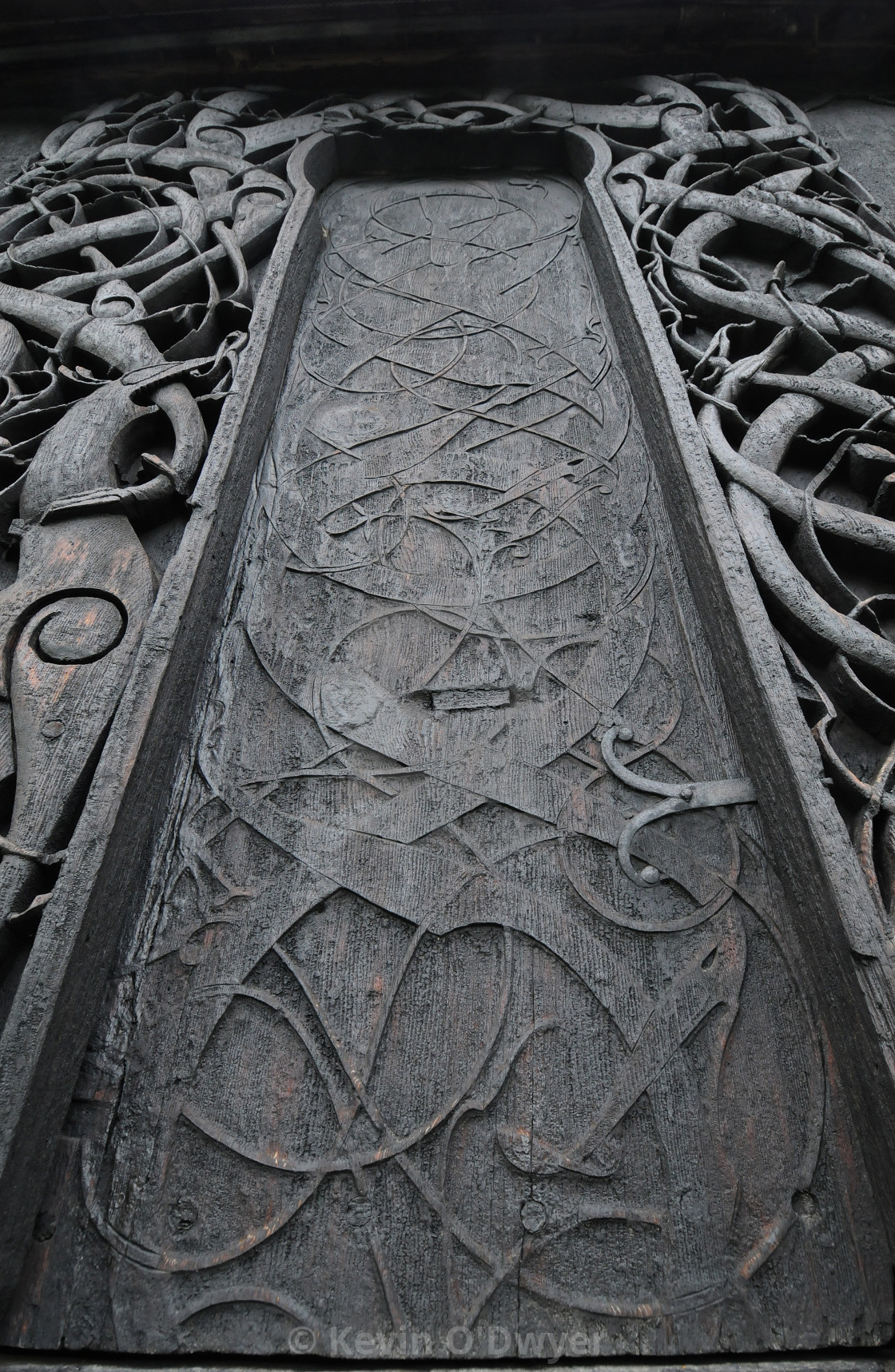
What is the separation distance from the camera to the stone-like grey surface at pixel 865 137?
2.95 metres

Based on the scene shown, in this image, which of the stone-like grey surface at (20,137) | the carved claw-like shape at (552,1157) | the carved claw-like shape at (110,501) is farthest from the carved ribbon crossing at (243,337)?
the carved claw-like shape at (552,1157)

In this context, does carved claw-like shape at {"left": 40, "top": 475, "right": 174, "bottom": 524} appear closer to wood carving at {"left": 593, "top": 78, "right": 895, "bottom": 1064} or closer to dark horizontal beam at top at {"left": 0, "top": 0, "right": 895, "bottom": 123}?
wood carving at {"left": 593, "top": 78, "right": 895, "bottom": 1064}

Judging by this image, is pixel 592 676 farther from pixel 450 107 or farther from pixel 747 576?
pixel 450 107

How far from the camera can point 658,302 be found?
2283 mm

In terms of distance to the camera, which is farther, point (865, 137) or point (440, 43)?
point (440, 43)

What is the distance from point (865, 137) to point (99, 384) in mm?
2789

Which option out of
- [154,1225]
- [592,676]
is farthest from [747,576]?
[154,1225]

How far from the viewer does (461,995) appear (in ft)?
4.42

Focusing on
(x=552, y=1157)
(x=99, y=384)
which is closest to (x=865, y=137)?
(x=99, y=384)

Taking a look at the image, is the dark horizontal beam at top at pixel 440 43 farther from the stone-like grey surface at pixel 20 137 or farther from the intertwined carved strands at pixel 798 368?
the intertwined carved strands at pixel 798 368

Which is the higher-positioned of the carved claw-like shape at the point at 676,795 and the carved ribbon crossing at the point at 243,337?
the carved ribbon crossing at the point at 243,337

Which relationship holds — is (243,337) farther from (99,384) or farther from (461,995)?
(461,995)

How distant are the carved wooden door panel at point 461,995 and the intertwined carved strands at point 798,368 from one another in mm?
200

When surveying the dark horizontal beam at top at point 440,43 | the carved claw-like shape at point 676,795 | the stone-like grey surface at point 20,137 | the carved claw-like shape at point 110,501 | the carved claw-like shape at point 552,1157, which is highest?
the dark horizontal beam at top at point 440,43
